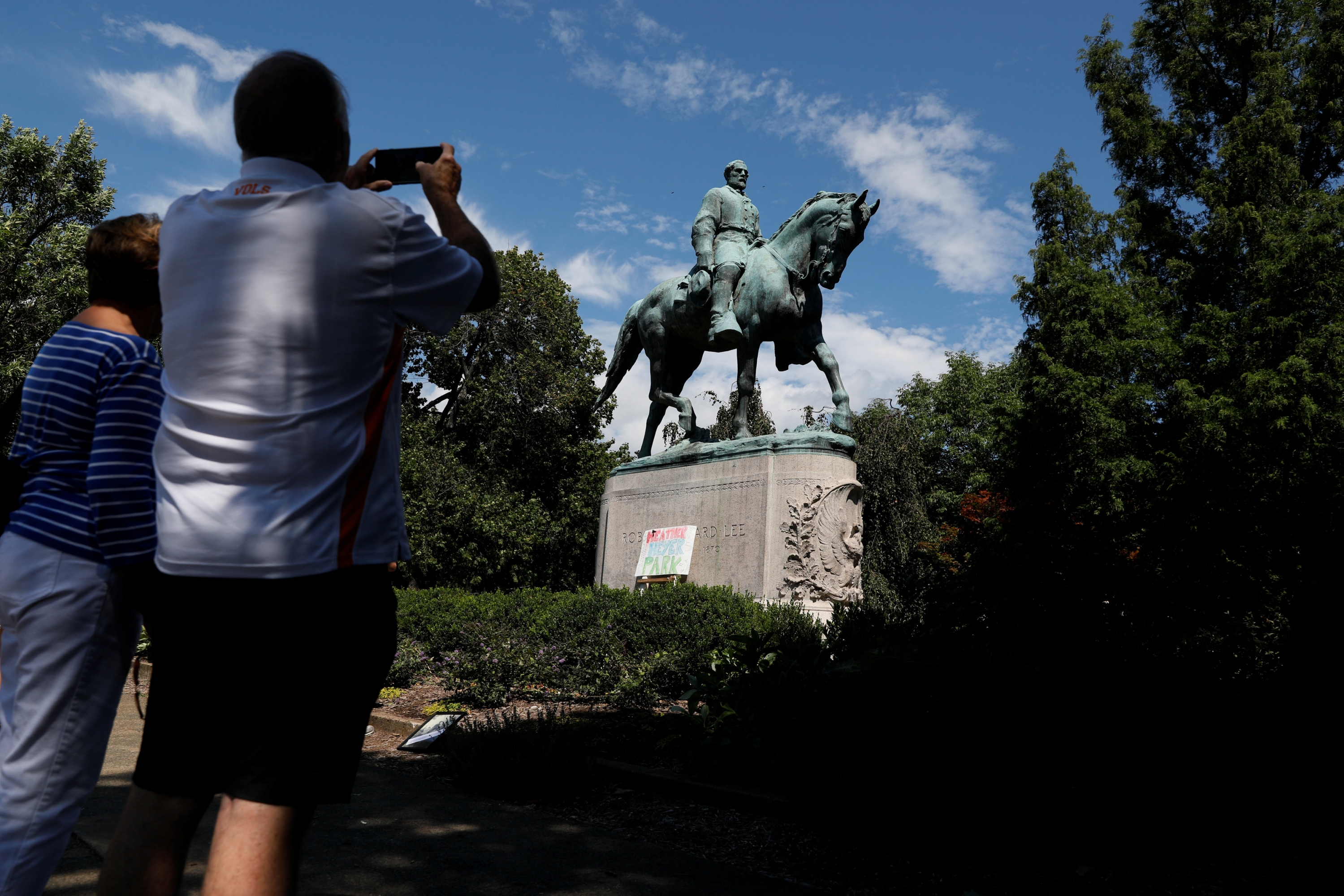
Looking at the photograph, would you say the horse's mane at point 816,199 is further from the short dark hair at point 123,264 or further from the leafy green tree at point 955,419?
the leafy green tree at point 955,419

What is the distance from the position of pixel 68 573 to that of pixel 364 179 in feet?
3.65

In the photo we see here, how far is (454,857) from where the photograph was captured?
11.8 ft

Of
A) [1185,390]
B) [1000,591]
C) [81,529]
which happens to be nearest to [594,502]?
[1185,390]

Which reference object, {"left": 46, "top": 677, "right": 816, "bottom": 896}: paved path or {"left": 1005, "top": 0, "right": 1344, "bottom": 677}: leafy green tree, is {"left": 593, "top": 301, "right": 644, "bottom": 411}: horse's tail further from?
{"left": 46, "top": 677, "right": 816, "bottom": 896}: paved path

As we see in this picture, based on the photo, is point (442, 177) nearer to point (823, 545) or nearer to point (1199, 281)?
point (823, 545)

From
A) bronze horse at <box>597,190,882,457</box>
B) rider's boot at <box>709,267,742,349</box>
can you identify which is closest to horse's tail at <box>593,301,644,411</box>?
bronze horse at <box>597,190,882,457</box>

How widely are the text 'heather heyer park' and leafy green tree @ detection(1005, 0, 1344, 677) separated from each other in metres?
4.23

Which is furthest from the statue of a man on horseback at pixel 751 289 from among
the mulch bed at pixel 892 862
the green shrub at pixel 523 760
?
the mulch bed at pixel 892 862

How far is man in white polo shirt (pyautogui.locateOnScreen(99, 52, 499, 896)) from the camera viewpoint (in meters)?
1.47

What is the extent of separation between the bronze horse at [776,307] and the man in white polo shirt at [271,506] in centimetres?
830

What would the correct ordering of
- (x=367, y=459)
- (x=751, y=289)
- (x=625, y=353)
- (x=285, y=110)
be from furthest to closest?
(x=625, y=353) → (x=751, y=289) → (x=285, y=110) → (x=367, y=459)

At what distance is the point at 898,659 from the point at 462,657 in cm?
548

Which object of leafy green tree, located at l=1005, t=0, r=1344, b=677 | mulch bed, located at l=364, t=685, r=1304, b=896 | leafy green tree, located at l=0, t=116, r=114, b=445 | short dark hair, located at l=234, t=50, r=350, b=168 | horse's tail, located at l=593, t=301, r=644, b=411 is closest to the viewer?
short dark hair, located at l=234, t=50, r=350, b=168

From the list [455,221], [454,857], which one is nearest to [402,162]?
[455,221]
